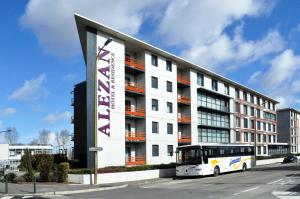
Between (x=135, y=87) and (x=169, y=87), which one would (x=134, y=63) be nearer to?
(x=135, y=87)

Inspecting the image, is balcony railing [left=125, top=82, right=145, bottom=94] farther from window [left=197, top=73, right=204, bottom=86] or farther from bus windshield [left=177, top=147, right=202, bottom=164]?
window [left=197, top=73, right=204, bottom=86]

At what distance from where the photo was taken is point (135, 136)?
1762 inches

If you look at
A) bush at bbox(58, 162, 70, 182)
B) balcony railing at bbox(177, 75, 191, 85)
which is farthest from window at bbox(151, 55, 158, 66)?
bush at bbox(58, 162, 70, 182)

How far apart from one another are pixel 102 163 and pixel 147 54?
567 inches

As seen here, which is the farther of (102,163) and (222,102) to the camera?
(222,102)

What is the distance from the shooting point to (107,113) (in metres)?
39.3

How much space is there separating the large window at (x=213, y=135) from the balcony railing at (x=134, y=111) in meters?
14.6

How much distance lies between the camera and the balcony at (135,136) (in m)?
42.7

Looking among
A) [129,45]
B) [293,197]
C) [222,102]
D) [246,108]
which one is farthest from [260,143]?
[293,197]

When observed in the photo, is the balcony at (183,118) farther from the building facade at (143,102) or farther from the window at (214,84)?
the window at (214,84)

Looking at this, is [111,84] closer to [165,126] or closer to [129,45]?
[129,45]

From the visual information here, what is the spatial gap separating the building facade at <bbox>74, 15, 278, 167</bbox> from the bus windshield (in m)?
2.14

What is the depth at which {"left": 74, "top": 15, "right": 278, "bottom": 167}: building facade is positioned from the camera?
38875 millimetres

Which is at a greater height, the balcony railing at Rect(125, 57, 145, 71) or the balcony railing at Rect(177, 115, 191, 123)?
the balcony railing at Rect(125, 57, 145, 71)
